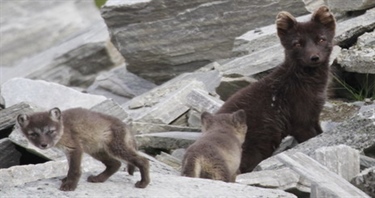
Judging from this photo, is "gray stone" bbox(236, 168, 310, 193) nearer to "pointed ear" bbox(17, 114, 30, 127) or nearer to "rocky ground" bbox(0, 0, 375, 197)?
"rocky ground" bbox(0, 0, 375, 197)

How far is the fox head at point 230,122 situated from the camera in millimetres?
10422

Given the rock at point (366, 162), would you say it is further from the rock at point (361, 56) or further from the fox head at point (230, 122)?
the rock at point (361, 56)

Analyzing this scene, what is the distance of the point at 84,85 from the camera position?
18.5 m

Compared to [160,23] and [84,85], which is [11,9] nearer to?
[84,85]

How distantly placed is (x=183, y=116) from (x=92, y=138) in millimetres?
4035

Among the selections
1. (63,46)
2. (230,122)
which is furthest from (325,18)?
(63,46)

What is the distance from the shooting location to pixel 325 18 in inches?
432

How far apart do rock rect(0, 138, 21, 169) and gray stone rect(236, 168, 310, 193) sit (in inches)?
123

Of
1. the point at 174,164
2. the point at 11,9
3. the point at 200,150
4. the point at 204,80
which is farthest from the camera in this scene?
the point at 11,9

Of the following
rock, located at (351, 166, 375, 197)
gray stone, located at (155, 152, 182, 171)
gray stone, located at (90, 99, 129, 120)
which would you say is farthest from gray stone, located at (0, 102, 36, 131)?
rock, located at (351, 166, 375, 197)

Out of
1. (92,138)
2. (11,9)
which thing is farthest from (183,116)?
(11,9)

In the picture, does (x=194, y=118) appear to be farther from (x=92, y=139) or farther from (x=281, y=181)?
(x=92, y=139)

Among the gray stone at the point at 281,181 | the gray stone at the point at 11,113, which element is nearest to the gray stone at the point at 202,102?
the gray stone at the point at 11,113

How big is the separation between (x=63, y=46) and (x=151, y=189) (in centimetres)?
1048
